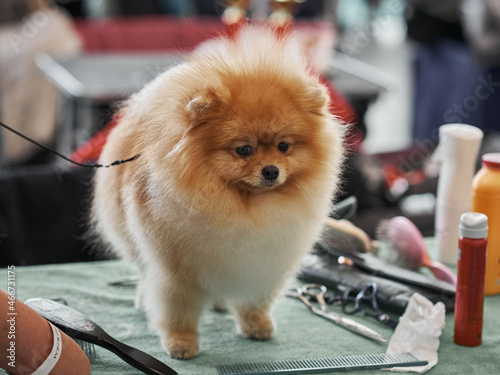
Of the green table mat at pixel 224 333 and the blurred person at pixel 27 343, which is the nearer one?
the blurred person at pixel 27 343

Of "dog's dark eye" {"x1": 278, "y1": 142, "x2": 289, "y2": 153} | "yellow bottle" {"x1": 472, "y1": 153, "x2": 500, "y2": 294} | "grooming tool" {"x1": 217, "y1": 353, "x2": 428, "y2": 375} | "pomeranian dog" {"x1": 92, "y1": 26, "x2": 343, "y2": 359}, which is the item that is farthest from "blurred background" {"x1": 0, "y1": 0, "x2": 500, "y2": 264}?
"grooming tool" {"x1": 217, "y1": 353, "x2": 428, "y2": 375}

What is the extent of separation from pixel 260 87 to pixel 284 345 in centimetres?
52

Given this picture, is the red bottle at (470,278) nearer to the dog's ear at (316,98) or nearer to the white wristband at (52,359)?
the dog's ear at (316,98)

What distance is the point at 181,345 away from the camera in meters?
1.21

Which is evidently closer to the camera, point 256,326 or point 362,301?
point 256,326

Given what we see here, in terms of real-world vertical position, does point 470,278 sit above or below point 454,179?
below

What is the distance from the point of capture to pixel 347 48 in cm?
600

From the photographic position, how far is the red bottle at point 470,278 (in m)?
1.18

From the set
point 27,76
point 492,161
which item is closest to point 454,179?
point 492,161

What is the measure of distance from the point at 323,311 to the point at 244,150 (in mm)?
459

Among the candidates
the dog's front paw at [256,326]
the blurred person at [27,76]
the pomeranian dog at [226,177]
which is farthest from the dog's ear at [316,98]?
the blurred person at [27,76]

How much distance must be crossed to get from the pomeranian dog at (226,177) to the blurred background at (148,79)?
0.62 feet

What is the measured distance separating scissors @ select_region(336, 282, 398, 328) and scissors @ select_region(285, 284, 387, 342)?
38 millimetres

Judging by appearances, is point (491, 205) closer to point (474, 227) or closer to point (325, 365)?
point (474, 227)
